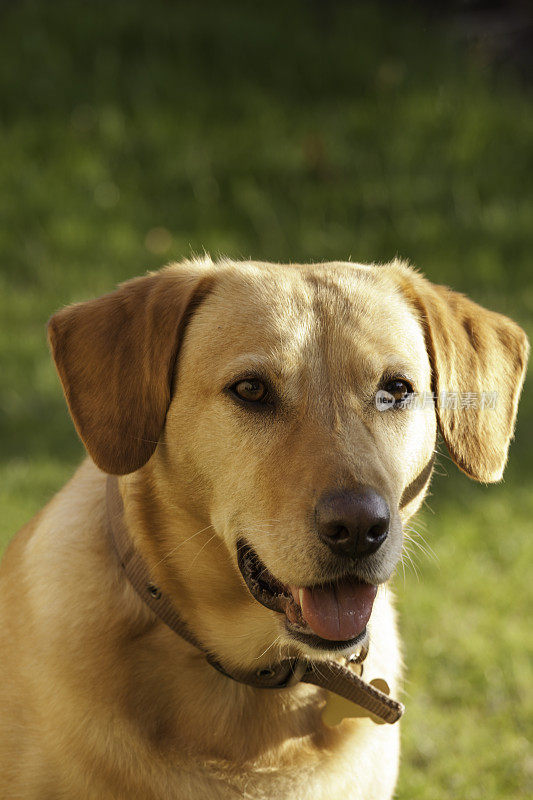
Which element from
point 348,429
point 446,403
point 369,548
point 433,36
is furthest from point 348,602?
point 433,36

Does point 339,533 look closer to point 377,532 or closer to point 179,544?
point 377,532

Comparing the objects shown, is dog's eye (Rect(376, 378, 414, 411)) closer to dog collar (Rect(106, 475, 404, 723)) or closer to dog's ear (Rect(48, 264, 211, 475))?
dog's ear (Rect(48, 264, 211, 475))

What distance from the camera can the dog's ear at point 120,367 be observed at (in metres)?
2.90

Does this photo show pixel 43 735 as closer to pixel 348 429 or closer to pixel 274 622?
pixel 274 622

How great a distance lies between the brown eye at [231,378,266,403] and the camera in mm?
2910

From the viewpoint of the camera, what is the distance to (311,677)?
9.93 feet

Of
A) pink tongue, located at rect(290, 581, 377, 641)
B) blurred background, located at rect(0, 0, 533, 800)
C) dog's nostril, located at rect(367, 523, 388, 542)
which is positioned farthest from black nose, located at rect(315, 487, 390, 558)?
blurred background, located at rect(0, 0, 533, 800)

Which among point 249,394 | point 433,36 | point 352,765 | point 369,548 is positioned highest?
point 249,394

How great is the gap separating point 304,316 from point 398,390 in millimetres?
357

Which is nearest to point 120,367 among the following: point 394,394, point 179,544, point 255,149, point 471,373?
point 179,544

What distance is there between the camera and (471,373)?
3271 millimetres

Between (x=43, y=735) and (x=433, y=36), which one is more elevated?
(x=43, y=735)

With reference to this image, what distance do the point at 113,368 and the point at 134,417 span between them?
16 cm

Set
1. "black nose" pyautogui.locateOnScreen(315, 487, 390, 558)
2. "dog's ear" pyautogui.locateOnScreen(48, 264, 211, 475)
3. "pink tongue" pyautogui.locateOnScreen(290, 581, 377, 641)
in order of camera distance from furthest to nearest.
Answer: "dog's ear" pyautogui.locateOnScreen(48, 264, 211, 475)
"pink tongue" pyautogui.locateOnScreen(290, 581, 377, 641)
"black nose" pyautogui.locateOnScreen(315, 487, 390, 558)
